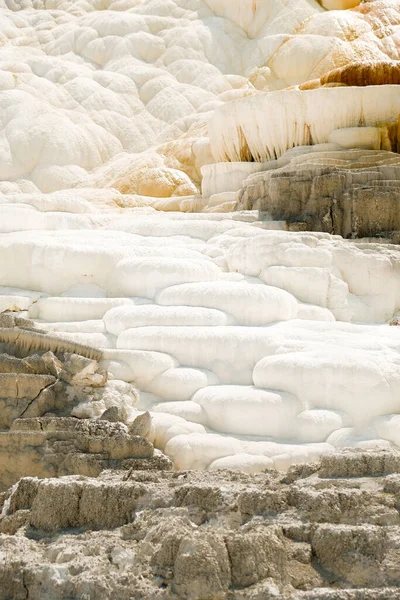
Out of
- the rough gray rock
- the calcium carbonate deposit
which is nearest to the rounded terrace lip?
the calcium carbonate deposit

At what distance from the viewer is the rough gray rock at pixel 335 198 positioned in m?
13.6

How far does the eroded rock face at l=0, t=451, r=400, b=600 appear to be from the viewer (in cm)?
473

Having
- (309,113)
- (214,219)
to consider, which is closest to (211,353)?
(214,219)

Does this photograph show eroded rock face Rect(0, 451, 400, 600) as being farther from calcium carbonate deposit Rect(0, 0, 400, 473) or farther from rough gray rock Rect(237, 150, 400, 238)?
rough gray rock Rect(237, 150, 400, 238)

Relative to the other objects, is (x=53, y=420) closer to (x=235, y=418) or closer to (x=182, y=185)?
(x=235, y=418)

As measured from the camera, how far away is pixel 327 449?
782 cm

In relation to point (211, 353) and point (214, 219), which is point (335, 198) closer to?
point (214, 219)

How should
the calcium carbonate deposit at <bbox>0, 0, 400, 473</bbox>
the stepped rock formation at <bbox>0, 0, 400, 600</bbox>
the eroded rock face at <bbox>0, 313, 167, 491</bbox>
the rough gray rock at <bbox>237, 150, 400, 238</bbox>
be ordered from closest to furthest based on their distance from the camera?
the stepped rock formation at <bbox>0, 0, 400, 600</bbox> < the eroded rock face at <bbox>0, 313, 167, 491</bbox> < the calcium carbonate deposit at <bbox>0, 0, 400, 473</bbox> < the rough gray rock at <bbox>237, 150, 400, 238</bbox>

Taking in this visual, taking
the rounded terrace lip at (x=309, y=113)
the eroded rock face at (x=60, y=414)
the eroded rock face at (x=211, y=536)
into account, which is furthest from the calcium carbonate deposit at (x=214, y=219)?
the eroded rock face at (x=211, y=536)

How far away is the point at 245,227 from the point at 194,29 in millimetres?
15698

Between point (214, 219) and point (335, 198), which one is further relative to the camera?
point (214, 219)

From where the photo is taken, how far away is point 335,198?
13852mm

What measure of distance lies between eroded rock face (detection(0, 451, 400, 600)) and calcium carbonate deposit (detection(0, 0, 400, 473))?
170 centimetres

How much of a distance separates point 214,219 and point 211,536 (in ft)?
32.0
